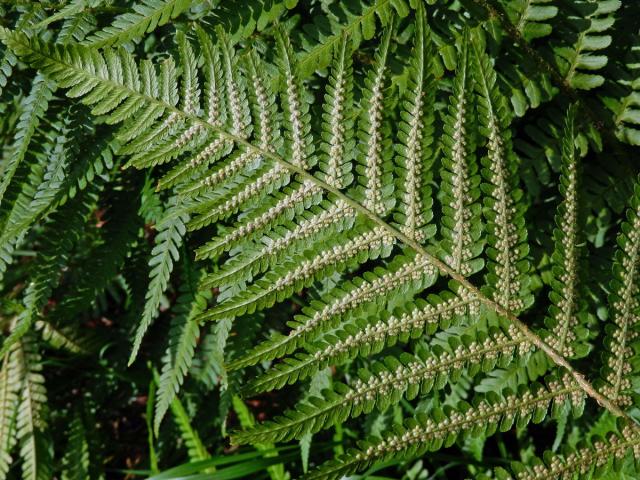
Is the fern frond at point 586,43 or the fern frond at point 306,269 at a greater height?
the fern frond at point 586,43

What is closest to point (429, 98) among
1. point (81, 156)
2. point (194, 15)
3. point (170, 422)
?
point (194, 15)

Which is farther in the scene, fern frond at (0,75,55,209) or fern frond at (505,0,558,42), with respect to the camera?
fern frond at (0,75,55,209)

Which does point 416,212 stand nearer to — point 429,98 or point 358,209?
point 358,209

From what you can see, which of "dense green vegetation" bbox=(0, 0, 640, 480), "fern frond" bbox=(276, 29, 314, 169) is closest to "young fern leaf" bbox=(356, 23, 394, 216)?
"dense green vegetation" bbox=(0, 0, 640, 480)

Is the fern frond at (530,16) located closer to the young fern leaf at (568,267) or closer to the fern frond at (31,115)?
the young fern leaf at (568,267)

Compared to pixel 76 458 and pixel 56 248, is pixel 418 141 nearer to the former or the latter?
pixel 56 248

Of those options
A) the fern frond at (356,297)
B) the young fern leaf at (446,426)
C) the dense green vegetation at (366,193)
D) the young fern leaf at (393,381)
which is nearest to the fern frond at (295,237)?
the dense green vegetation at (366,193)

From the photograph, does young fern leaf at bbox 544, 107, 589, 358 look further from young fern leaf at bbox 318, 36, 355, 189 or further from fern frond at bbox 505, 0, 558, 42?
young fern leaf at bbox 318, 36, 355, 189
